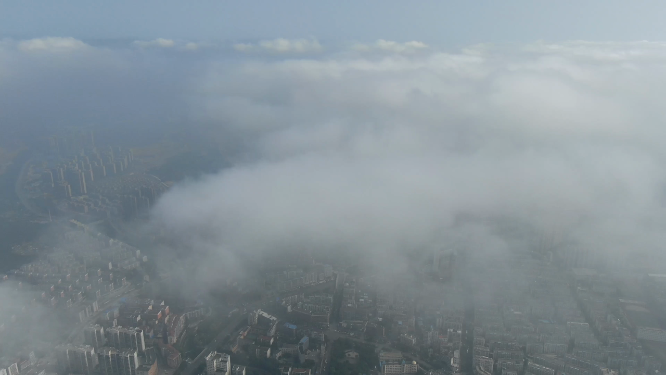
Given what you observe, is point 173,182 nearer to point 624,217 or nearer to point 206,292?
point 206,292

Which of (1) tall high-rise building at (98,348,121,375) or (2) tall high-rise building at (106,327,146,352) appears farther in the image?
(2) tall high-rise building at (106,327,146,352)

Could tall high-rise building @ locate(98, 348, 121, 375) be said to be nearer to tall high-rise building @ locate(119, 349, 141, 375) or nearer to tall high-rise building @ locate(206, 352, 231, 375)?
tall high-rise building @ locate(119, 349, 141, 375)

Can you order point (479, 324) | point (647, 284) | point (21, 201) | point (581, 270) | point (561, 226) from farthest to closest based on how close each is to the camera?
point (21, 201)
point (561, 226)
point (581, 270)
point (647, 284)
point (479, 324)

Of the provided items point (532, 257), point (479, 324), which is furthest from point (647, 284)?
point (479, 324)

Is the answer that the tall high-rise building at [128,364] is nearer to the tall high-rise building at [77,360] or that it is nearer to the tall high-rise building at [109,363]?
the tall high-rise building at [109,363]

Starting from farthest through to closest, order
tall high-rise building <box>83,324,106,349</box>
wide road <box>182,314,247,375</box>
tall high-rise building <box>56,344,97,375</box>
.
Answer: tall high-rise building <box>83,324,106,349</box> → wide road <box>182,314,247,375</box> → tall high-rise building <box>56,344,97,375</box>

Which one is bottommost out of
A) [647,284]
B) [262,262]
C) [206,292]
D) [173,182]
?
[206,292]

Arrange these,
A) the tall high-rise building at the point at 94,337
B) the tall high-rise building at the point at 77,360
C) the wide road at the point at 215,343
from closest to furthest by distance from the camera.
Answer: the tall high-rise building at the point at 77,360 → the wide road at the point at 215,343 → the tall high-rise building at the point at 94,337

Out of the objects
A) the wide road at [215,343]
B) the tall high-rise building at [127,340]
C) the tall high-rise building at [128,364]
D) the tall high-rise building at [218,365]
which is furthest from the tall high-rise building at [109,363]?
the tall high-rise building at [218,365]

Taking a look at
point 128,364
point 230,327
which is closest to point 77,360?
point 128,364

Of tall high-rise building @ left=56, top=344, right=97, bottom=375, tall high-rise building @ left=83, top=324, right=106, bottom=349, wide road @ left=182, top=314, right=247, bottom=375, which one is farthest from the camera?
tall high-rise building @ left=83, top=324, right=106, bottom=349

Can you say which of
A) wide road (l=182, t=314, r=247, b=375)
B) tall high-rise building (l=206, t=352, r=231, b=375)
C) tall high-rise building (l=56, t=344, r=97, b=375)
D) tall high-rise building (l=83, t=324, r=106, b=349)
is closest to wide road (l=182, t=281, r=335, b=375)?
wide road (l=182, t=314, r=247, b=375)
